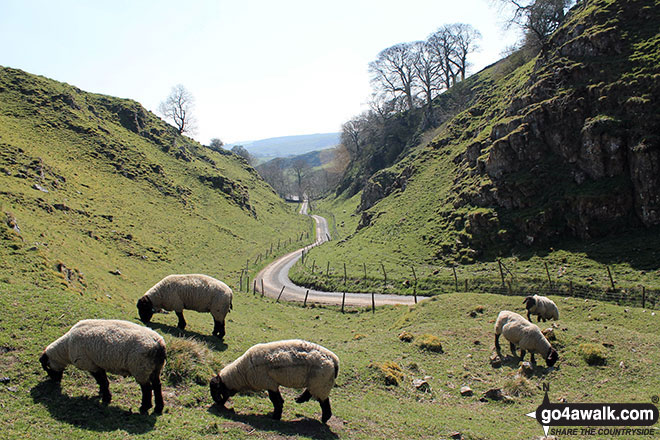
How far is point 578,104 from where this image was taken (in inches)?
1650

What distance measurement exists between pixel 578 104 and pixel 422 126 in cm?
5286

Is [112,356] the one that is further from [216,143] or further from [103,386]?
[216,143]

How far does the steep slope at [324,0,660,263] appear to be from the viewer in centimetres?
3666

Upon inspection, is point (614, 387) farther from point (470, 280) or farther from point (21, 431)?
point (470, 280)

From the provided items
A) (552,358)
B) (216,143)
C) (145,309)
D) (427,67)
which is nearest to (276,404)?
(145,309)

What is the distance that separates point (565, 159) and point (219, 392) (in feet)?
148

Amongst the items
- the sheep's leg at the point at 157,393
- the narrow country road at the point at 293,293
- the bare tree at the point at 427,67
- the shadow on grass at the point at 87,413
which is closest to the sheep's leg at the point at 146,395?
the sheep's leg at the point at 157,393

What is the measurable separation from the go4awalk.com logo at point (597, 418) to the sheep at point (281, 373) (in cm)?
695

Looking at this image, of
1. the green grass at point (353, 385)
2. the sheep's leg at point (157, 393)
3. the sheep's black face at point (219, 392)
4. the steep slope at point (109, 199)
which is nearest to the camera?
the green grass at point (353, 385)

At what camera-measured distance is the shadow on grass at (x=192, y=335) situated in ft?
53.7

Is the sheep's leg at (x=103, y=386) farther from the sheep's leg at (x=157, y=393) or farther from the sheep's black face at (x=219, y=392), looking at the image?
the sheep's black face at (x=219, y=392)

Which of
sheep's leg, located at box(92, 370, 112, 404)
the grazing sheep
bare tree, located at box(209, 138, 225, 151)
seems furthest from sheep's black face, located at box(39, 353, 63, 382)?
bare tree, located at box(209, 138, 225, 151)

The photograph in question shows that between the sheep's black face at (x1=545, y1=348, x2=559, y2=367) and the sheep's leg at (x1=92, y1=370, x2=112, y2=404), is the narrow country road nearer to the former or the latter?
the sheep's black face at (x1=545, y1=348, x2=559, y2=367)

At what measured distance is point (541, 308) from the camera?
22578 mm
